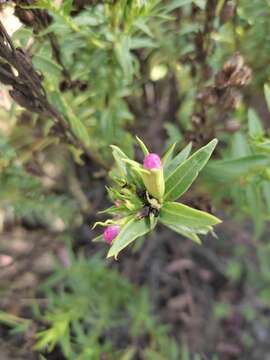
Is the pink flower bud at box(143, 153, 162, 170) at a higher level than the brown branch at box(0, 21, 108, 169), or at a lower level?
lower

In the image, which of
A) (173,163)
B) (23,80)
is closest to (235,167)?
(173,163)

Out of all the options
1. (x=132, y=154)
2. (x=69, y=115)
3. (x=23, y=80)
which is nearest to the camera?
(x=23, y=80)

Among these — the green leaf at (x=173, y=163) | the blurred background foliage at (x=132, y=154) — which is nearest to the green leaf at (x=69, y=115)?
the blurred background foliage at (x=132, y=154)

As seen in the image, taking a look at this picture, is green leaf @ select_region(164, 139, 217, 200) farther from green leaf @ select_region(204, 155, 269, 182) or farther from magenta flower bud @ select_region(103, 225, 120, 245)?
green leaf @ select_region(204, 155, 269, 182)

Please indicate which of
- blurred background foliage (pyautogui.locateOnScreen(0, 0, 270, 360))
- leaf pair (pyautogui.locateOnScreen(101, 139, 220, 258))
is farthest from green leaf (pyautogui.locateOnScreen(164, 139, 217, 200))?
blurred background foliage (pyautogui.locateOnScreen(0, 0, 270, 360))

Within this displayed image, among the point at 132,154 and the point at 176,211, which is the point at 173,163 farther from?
the point at 132,154

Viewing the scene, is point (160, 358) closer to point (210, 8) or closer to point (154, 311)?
point (154, 311)
